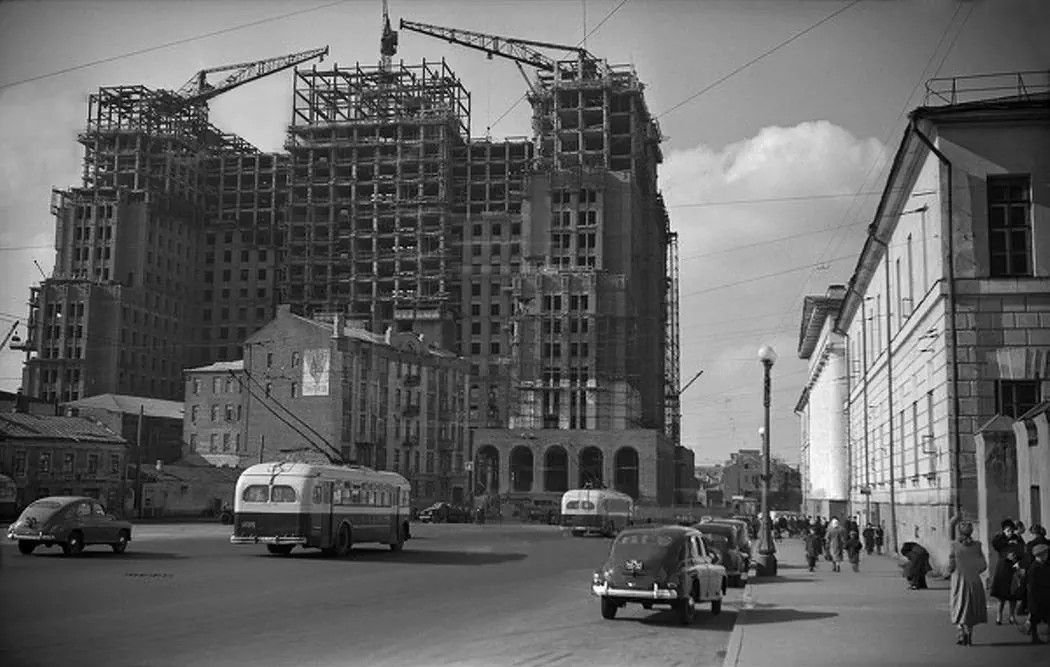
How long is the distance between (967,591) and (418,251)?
129 metres

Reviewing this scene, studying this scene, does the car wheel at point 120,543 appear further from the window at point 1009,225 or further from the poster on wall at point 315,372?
the poster on wall at point 315,372

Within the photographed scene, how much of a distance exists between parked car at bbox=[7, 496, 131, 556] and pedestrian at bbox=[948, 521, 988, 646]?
2390cm

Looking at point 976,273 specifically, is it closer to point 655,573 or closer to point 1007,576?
point 1007,576

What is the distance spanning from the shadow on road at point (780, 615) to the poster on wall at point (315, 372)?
74665 mm

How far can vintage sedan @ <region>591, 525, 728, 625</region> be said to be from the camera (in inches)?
706

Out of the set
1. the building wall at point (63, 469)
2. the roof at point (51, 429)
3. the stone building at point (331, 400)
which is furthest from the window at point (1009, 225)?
the stone building at point (331, 400)

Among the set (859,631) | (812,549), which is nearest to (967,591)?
(859,631)

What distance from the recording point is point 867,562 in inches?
1414

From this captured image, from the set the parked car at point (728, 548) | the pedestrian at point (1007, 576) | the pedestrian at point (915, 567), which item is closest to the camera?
the pedestrian at point (1007, 576)

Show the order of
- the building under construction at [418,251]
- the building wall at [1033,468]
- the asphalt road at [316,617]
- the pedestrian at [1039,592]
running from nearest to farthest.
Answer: the asphalt road at [316,617] → the pedestrian at [1039,592] → the building wall at [1033,468] → the building under construction at [418,251]

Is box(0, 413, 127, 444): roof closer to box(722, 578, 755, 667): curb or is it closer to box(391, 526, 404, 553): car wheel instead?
box(391, 526, 404, 553): car wheel

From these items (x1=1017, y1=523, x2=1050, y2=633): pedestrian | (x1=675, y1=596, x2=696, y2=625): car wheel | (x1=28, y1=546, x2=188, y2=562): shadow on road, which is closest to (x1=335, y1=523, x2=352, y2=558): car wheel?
(x1=28, y1=546, x2=188, y2=562): shadow on road

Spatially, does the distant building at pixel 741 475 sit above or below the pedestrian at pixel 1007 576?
above

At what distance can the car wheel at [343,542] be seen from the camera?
33959mm
